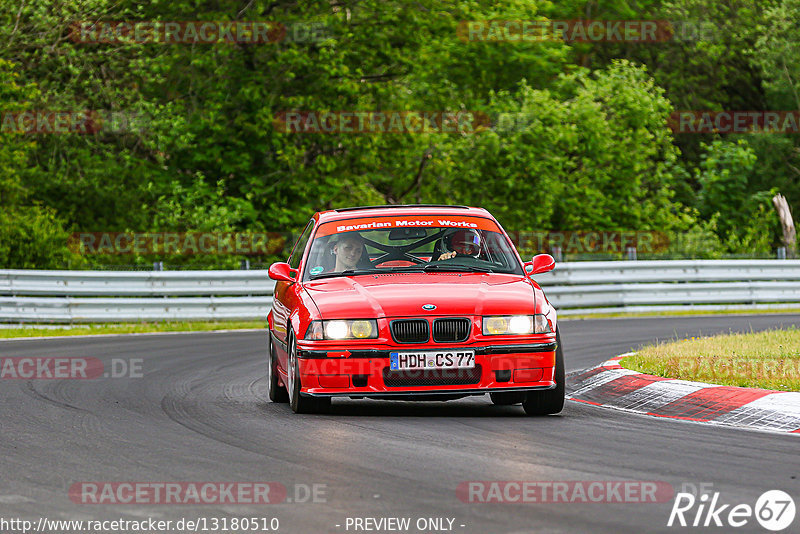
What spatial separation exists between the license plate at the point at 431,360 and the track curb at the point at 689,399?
1.58 m

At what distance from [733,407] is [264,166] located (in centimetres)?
2492

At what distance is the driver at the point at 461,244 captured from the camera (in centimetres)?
1084

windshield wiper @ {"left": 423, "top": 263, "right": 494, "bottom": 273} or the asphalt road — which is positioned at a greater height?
windshield wiper @ {"left": 423, "top": 263, "right": 494, "bottom": 273}

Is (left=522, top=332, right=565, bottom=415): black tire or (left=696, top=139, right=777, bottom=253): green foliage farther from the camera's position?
(left=696, top=139, right=777, bottom=253): green foliage

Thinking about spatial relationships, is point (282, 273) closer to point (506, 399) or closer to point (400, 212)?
point (400, 212)

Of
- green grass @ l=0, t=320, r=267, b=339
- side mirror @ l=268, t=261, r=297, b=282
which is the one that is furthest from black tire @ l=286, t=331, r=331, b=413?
green grass @ l=0, t=320, r=267, b=339

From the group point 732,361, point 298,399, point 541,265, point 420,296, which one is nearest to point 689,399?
point 541,265

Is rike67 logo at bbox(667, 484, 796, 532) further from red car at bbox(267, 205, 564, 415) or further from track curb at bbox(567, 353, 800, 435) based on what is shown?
red car at bbox(267, 205, 564, 415)

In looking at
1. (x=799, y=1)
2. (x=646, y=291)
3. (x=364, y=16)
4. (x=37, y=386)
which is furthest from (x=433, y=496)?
(x=799, y=1)

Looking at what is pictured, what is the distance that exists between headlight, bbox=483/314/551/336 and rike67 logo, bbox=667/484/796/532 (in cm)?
330

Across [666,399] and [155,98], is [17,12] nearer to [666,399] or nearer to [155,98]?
[155,98]

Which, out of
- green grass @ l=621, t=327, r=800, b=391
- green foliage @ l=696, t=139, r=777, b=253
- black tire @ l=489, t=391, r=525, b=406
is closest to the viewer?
black tire @ l=489, t=391, r=525, b=406

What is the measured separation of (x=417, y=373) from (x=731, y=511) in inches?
148

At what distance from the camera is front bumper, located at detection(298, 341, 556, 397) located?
936 cm
